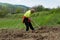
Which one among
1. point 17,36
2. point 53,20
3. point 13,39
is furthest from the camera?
point 53,20

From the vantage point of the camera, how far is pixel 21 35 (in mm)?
13250

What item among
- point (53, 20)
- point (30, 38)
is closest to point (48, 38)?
point (30, 38)

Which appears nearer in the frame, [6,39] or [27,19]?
[6,39]

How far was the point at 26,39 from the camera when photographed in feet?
39.7

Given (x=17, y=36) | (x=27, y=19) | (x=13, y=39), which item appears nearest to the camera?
(x=13, y=39)

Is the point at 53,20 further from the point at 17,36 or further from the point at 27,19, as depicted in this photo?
Answer: the point at 17,36

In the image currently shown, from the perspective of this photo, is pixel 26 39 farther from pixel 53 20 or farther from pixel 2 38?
pixel 53 20

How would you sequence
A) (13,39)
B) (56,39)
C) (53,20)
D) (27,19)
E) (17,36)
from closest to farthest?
(56,39)
(13,39)
(17,36)
(27,19)
(53,20)

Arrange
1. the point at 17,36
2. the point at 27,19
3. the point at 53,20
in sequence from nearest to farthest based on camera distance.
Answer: the point at 17,36 < the point at 27,19 < the point at 53,20

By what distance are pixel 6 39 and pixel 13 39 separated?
1.13 ft

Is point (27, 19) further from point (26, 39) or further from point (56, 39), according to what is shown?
point (56, 39)

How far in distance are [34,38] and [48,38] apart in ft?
2.69

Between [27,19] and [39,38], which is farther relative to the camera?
[27,19]

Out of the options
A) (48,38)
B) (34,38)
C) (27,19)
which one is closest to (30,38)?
(34,38)
